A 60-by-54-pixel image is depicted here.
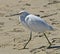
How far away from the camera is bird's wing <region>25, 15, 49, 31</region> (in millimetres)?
9036

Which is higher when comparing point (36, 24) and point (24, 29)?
point (36, 24)

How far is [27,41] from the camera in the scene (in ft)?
31.8

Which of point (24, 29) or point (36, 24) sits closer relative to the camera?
point (36, 24)

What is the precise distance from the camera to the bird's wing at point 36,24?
9.04 metres

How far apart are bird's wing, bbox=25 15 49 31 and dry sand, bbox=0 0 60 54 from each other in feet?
1.47

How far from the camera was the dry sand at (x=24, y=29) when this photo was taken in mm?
9097

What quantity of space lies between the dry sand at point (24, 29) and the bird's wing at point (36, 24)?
447 millimetres

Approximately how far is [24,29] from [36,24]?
1781 millimetres

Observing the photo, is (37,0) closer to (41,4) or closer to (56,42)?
(41,4)

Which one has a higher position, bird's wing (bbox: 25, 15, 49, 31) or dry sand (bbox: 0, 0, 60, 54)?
bird's wing (bbox: 25, 15, 49, 31)

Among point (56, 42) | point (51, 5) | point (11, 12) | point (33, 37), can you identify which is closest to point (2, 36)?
point (33, 37)

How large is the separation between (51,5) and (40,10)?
31.8 inches

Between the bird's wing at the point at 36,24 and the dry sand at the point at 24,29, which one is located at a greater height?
the bird's wing at the point at 36,24

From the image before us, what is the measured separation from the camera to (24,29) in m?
10.8
